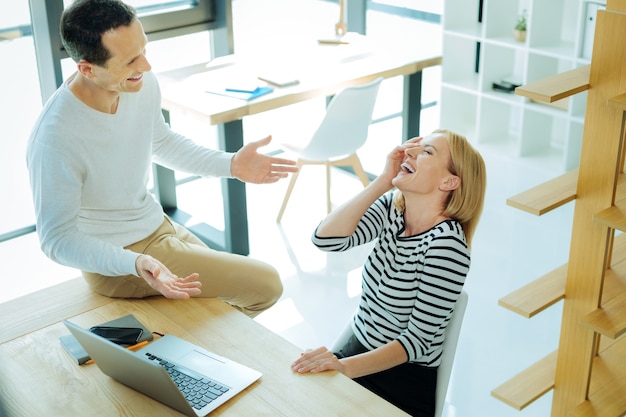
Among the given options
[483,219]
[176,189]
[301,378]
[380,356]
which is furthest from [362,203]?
[176,189]

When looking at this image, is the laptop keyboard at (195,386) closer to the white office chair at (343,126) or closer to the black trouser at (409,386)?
the black trouser at (409,386)

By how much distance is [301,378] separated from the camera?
5.96 feet

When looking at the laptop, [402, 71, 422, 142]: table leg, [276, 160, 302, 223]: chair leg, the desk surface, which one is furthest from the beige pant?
[402, 71, 422, 142]: table leg

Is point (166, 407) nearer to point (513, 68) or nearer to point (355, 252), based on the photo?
point (355, 252)

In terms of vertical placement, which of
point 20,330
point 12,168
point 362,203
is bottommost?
point 12,168

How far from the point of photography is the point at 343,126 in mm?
3764

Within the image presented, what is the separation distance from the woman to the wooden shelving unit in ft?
0.57

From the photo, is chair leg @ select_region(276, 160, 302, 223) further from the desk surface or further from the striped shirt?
the striped shirt

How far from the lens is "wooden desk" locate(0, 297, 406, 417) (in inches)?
68.0

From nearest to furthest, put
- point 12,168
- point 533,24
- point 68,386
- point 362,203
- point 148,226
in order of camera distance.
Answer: point 68,386, point 362,203, point 148,226, point 12,168, point 533,24

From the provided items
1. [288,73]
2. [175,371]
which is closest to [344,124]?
[288,73]

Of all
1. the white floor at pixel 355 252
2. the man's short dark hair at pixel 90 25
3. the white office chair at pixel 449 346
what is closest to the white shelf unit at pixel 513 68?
the white floor at pixel 355 252

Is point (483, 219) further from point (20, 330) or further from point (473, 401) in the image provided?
point (20, 330)

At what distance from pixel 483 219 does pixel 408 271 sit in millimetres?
2157
